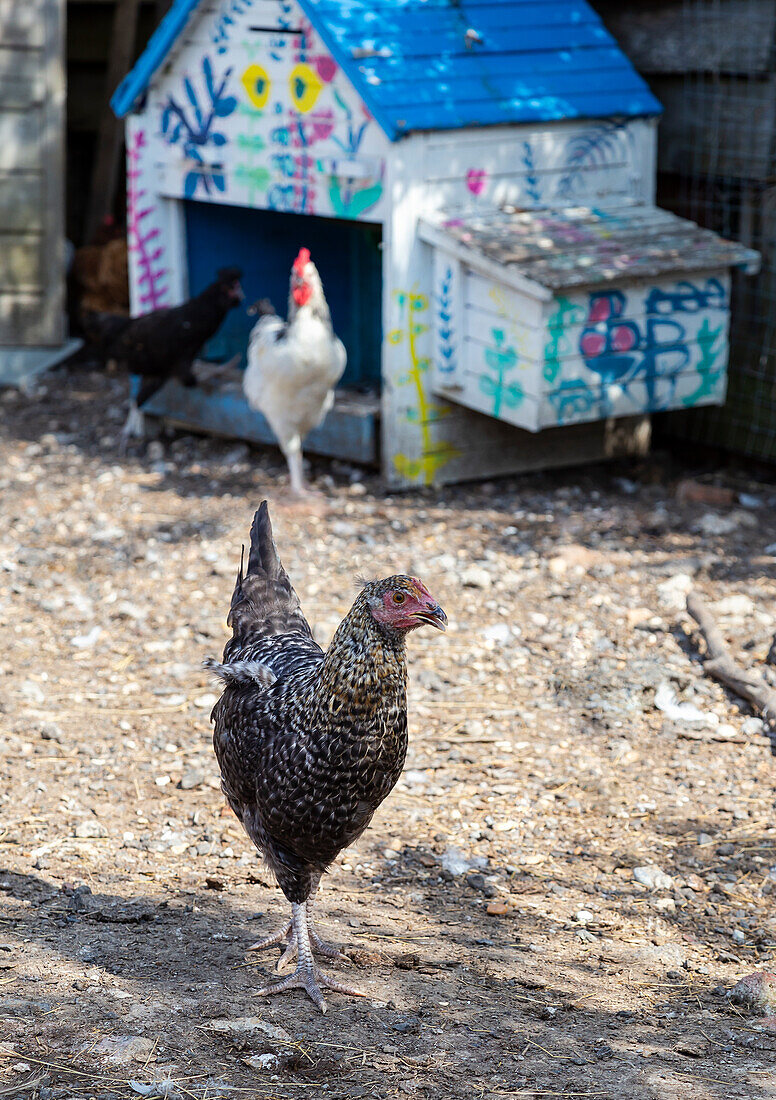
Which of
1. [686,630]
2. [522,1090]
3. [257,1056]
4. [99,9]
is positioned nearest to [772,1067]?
[522,1090]

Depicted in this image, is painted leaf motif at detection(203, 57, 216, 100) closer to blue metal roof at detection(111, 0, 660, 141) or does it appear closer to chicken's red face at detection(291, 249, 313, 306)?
blue metal roof at detection(111, 0, 660, 141)

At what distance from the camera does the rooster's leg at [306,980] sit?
9.93ft

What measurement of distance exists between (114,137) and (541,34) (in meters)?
4.32

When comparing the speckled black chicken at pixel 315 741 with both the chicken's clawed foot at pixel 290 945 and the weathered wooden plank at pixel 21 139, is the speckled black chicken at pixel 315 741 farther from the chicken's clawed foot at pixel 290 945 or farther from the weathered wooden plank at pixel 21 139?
the weathered wooden plank at pixel 21 139

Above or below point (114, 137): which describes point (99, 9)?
above

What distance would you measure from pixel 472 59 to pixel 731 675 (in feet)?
11.6

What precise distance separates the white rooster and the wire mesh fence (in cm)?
232

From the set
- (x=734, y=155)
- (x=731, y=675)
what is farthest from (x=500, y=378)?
(x=731, y=675)

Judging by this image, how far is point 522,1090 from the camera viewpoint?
8.75 ft

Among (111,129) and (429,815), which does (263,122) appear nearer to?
(111,129)

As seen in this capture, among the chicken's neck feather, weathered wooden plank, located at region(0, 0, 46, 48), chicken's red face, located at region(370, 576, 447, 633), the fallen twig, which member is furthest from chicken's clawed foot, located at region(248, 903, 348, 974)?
weathered wooden plank, located at region(0, 0, 46, 48)

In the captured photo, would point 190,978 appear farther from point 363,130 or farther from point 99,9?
point 99,9

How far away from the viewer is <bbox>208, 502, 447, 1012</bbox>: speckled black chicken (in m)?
2.81

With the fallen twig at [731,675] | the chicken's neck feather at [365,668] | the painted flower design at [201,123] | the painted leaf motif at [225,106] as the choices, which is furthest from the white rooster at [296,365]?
the chicken's neck feather at [365,668]
